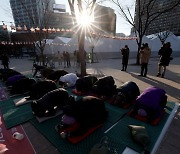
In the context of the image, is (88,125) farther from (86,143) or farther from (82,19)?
(82,19)

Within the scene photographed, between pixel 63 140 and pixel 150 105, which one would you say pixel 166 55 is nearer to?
pixel 150 105

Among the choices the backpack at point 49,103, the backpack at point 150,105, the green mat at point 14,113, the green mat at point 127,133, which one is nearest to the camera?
the green mat at point 127,133

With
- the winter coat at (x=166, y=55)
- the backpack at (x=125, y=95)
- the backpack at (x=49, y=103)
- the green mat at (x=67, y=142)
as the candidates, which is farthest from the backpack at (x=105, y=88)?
the winter coat at (x=166, y=55)

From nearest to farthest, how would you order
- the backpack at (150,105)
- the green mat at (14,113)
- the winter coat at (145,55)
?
the backpack at (150,105)
the green mat at (14,113)
the winter coat at (145,55)

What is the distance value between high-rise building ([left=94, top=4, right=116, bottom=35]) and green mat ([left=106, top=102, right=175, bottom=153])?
59.0 feet

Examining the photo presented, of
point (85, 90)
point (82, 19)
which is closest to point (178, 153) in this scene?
point (85, 90)

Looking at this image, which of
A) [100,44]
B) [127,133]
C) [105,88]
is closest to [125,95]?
[105,88]

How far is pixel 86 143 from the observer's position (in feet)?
9.97

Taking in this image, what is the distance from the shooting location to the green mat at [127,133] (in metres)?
2.86

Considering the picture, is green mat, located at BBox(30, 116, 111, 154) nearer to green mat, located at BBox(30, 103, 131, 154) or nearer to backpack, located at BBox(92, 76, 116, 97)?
green mat, located at BBox(30, 103, 131, 154)

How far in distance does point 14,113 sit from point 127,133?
357 centimetres

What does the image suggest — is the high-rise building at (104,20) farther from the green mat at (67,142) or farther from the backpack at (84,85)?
the green mat at (67,142)

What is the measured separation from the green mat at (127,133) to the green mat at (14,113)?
2575 millimetres

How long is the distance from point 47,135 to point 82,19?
24.7 ft
